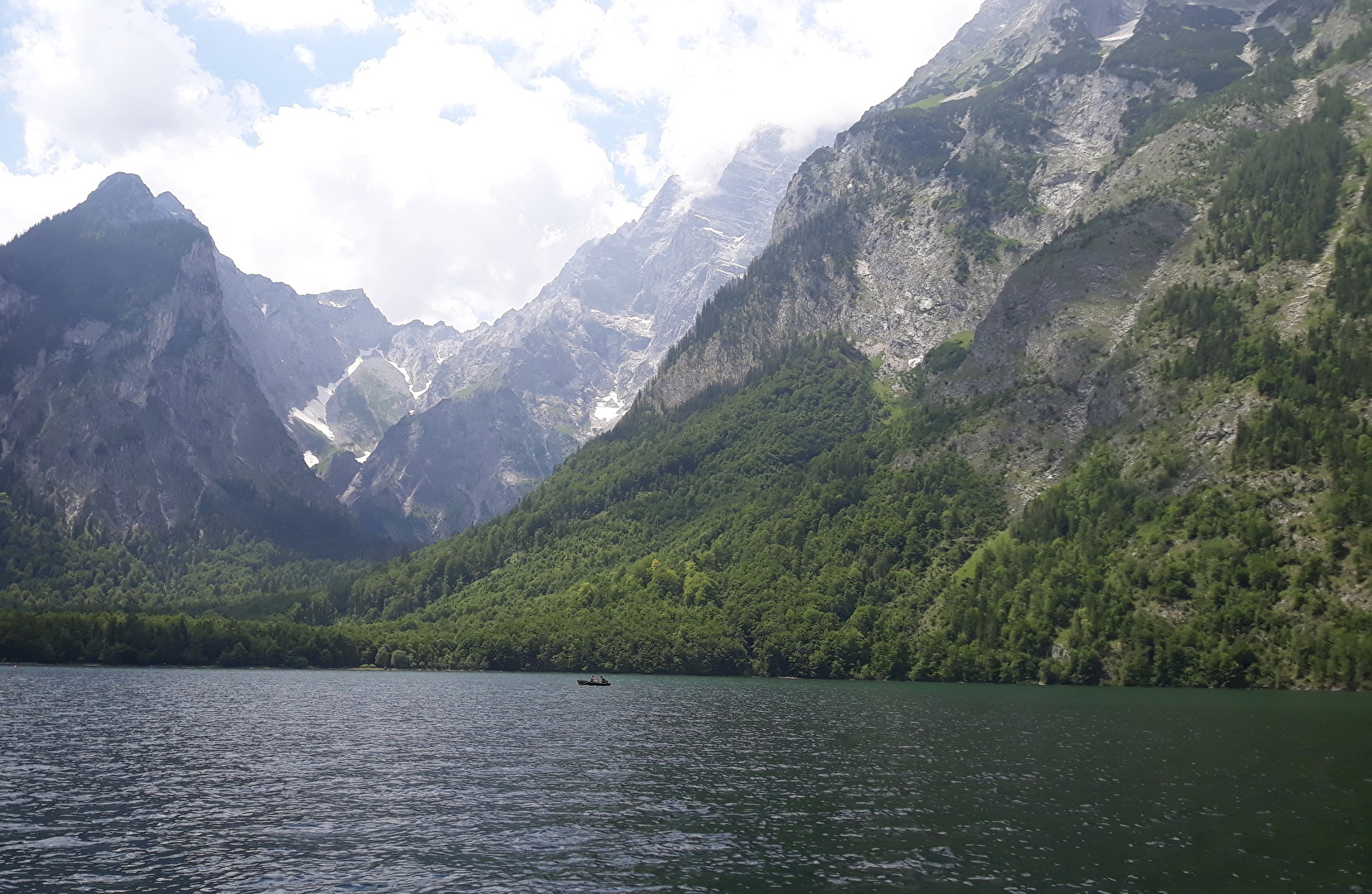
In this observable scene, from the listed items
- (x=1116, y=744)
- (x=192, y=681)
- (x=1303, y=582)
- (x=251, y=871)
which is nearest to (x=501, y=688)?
(x=192, y=681)

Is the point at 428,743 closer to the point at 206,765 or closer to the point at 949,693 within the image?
the point at 206,765

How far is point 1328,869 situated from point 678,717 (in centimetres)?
8552

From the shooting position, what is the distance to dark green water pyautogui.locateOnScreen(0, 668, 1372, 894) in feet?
156

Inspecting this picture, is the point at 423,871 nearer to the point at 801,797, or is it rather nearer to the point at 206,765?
the point at 801,797

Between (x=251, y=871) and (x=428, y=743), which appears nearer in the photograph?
(x=251, y=871)

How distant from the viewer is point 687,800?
66.7 metres

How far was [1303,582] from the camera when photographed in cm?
16938

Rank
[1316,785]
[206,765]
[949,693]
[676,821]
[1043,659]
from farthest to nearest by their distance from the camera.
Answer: [1043,659] → [949,693] → [206,765] → [1316,785] → [676,821]

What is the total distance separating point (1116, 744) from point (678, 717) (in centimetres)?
5433

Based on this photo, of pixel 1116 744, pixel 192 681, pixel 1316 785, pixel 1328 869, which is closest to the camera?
pixel 1328 869

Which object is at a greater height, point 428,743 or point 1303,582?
point 1303,582

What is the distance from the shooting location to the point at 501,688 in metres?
183

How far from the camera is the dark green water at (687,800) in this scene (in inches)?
1869

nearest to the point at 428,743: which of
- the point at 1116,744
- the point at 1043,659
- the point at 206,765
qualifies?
the point at 206,765
